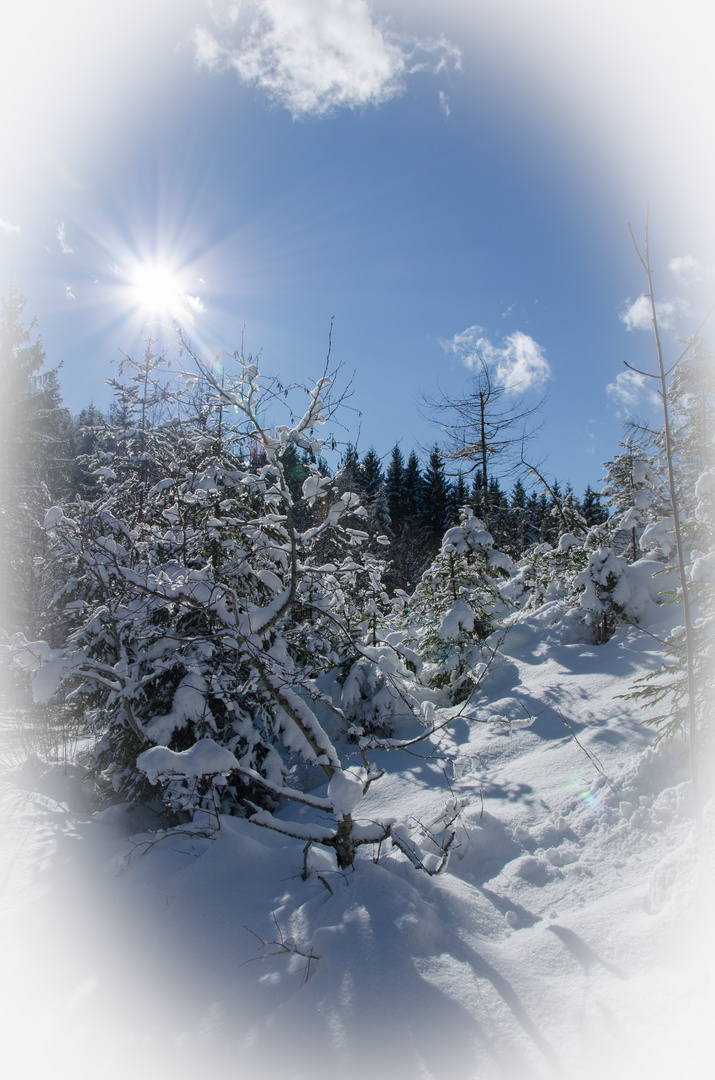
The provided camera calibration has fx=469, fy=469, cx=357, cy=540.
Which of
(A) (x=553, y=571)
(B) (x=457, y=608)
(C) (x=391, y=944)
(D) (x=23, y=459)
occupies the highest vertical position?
(D) (x=23, y=459)

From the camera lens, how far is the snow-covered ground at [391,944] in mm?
1766

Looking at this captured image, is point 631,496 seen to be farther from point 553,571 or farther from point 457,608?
point 457,608

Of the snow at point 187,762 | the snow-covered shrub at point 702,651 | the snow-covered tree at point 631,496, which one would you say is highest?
the snow-covered tree at point 631,496

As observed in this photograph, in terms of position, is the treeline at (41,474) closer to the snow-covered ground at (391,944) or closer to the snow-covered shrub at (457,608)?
the snow-covered shrub at (457,608)

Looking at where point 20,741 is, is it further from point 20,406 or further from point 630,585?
point 20,406

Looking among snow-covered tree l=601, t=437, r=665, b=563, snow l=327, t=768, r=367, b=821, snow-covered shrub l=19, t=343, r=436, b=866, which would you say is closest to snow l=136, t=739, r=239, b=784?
snow-covered shrub l=19, t=343, r=436, b=866

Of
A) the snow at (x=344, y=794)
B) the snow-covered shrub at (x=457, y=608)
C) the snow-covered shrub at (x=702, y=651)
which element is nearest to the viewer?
the snow at (x=344, y=794)

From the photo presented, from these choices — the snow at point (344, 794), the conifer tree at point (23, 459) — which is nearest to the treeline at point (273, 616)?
the snow at point (344, 794)

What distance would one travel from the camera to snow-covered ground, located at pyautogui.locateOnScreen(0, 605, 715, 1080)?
1.77 metres

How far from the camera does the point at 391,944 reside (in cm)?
225

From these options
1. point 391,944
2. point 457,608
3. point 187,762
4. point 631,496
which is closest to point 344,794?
point 391,944

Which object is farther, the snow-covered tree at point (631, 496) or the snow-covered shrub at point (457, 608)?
the snow-covered tree at point (631, 496)

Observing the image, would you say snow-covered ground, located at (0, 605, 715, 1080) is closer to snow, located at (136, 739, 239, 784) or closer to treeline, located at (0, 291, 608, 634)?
snow, located at (136, 739, 239, 784)

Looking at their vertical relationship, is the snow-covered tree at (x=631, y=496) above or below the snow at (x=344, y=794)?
above
